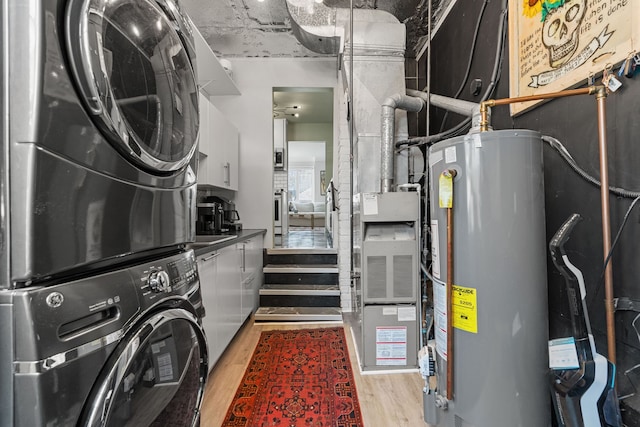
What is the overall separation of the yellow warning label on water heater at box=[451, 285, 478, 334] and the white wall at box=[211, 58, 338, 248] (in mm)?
2908

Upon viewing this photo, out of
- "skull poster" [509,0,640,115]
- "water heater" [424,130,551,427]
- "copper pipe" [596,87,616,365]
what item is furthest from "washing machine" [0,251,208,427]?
"skull poster" [509,0,640,115]

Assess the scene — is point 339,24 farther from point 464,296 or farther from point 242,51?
point 464,296

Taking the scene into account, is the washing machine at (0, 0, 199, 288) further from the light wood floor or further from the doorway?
the doorway

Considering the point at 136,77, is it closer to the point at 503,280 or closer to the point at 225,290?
the point at 503,280

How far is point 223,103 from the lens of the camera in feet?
12.8

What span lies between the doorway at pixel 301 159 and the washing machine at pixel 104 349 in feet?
10.4

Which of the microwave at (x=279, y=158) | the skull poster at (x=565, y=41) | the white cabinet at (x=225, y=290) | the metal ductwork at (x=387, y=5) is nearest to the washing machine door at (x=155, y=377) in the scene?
the white cabinet at (x=225, y=290)

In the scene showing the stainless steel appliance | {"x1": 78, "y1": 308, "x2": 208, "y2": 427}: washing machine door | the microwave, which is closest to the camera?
{"x1": 78, "y1": 308, "x2": 208, "y2": 427}: washing machine door

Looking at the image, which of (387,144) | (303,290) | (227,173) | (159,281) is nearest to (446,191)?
(159,281)

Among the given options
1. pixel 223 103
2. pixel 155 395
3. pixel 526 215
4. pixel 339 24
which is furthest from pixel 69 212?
pixel 223 103

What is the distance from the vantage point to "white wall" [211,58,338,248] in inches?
153

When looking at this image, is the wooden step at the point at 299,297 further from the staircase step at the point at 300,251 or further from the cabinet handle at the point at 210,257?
the cabinet handle at the point at 210,257

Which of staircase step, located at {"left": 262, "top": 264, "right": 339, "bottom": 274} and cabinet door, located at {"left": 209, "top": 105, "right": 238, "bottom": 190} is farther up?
cabinet door, located at {"left": 209, "top": 105, "right": 238, "bottom": 190}

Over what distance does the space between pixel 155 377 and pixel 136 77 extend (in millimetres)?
772
